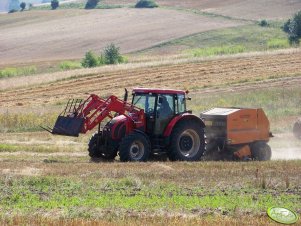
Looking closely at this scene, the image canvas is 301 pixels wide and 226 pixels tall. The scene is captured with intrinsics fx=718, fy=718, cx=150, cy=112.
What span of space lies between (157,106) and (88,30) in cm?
6349

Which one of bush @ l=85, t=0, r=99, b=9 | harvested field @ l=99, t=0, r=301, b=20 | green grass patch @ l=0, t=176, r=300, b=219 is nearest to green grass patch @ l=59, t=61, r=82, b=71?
harvested field @ l=99, t=0, r=301, b=20

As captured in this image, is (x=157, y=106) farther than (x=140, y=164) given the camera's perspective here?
Yes

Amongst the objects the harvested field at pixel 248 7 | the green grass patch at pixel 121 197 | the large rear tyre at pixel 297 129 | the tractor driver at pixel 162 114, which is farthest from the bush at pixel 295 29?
the green grass patch at pixel 121 197

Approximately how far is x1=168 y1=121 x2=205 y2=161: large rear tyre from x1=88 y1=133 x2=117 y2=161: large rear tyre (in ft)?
5.16

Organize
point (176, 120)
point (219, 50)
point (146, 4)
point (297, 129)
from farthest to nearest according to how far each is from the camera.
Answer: point (146, 4) → point (219, 50) → point (297, 129) → point (176, 120)

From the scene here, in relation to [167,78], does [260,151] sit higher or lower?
lower

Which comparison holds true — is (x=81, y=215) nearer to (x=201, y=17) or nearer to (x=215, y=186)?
(x=215, y=186)

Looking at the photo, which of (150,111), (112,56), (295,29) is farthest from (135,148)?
(295,29)

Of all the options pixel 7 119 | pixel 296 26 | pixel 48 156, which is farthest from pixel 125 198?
pixel 296 26

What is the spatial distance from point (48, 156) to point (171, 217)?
9.20 m

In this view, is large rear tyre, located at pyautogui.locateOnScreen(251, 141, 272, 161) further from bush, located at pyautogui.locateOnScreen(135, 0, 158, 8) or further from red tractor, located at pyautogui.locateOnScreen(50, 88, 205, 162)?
bush, located at pyautogui.locateOnScreen(135, 0, 158, 8)

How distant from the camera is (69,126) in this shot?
60.9ft

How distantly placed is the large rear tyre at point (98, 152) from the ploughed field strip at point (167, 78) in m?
16.9

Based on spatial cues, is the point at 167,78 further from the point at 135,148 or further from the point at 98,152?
the point at 135,148
